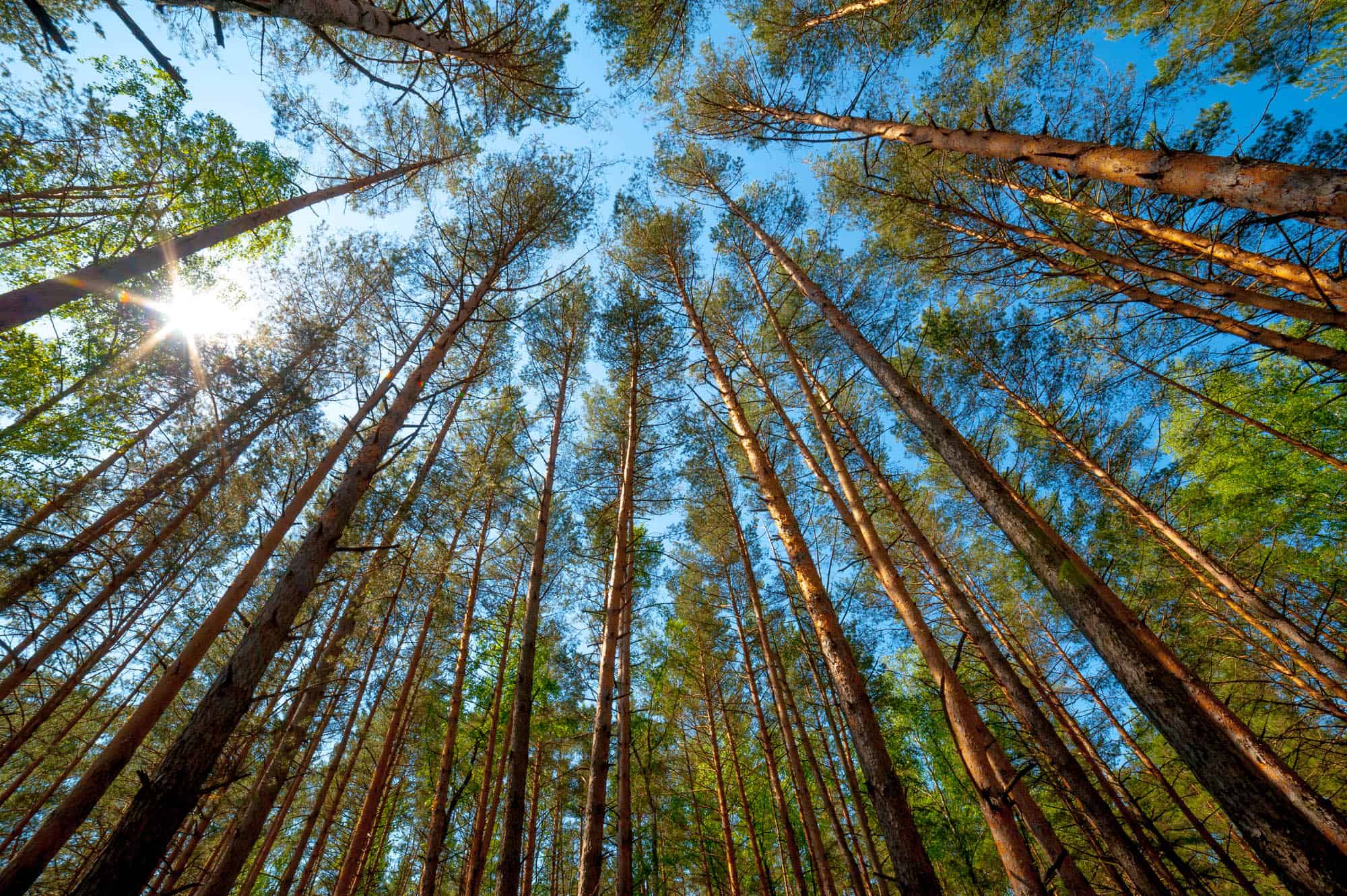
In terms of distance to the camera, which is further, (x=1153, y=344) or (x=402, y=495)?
(x=402, y=495)

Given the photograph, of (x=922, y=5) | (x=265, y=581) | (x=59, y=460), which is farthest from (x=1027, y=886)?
(x=265, y=581)

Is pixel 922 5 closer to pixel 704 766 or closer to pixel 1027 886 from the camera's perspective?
pixel 1027 886

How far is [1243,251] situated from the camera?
15.8ft

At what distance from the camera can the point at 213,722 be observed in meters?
2.65

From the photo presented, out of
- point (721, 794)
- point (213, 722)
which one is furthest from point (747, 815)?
point (213, 722)

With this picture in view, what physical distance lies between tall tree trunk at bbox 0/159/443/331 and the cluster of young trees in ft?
0.14

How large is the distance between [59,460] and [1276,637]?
1917cm

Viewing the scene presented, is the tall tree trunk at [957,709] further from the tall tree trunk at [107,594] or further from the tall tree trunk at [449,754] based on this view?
the tall tree trunk at [107,594]

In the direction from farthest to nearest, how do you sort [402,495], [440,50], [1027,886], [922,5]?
1. [402,495]
2. [922,5]
3. [440,50]
4. [1027,886]

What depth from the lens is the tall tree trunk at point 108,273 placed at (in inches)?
114

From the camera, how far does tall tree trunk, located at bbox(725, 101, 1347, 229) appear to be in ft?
8.66

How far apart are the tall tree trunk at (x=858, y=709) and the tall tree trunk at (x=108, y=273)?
5780 millimetres

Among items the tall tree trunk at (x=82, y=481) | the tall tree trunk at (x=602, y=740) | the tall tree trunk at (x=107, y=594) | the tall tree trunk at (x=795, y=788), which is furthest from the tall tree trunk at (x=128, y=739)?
the tall tree trunk at (x=795, y=788)

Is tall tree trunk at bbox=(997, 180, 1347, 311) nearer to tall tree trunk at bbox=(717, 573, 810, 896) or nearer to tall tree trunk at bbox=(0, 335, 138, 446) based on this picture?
tall tree trunk at bbox=(717, 573, 810, 896)
